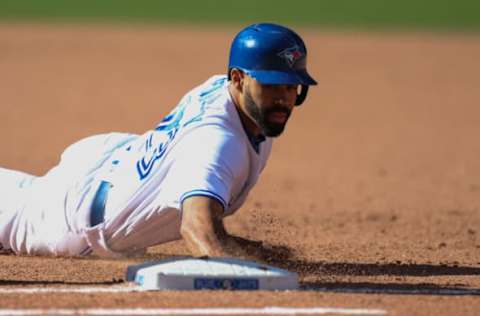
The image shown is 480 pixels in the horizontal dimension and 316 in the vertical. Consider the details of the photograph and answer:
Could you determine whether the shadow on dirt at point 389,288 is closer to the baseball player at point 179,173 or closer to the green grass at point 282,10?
the baseball player at point 179,173

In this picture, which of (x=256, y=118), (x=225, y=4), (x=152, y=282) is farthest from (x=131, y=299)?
(x=225, y=4)

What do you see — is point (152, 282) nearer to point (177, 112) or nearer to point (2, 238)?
point (177, 112)

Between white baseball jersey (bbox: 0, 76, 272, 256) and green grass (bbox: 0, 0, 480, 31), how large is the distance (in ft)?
76.7

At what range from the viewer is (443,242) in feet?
24.6

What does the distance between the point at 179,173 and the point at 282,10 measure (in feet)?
80.6

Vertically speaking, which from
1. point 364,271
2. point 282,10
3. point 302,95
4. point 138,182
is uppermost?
point 302,95

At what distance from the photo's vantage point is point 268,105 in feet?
17.4

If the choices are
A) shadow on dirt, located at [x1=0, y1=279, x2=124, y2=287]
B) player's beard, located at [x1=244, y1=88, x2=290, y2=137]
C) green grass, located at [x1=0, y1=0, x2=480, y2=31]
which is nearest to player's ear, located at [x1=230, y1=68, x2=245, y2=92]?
player's beard, located at [x1=244, y1=88, x2=290, y2=137]

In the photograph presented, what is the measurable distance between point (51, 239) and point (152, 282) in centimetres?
151

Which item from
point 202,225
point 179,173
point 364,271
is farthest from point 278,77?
point 364,271

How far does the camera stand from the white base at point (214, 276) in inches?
189

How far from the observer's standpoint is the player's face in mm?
5277

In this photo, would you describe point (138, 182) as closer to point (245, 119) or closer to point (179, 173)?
point (179, 173)

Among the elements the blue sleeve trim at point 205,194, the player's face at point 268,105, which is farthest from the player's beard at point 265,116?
the blue sleeve trim at point 205,194
